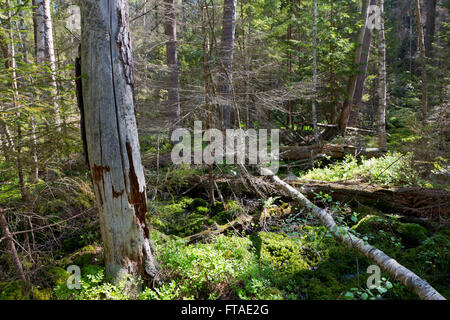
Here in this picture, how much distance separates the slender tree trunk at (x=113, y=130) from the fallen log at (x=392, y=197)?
391 centimetres

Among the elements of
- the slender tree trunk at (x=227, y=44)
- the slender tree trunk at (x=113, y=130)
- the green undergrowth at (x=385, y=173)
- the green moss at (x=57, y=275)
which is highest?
the slender tree trunk at (x=227, y=44)

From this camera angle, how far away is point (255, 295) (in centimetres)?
363

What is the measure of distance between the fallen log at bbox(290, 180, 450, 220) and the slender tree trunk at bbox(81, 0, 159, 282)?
3911mm

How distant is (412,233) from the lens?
495 centimetres

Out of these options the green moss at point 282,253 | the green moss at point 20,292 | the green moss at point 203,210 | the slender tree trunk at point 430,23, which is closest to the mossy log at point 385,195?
the green moss at point 203,210

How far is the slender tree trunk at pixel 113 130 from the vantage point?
Result: 3018 mm

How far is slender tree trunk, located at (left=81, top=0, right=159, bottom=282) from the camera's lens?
3018 millimetres

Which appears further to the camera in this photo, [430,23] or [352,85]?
[430,23]

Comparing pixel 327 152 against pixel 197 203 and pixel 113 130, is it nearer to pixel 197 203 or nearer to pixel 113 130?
pixel 197 203

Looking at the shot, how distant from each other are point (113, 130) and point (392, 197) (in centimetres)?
596

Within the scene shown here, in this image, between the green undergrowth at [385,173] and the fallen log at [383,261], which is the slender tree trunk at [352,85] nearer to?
the green undergrowth at [385,173]

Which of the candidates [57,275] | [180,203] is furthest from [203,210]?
[57,275]

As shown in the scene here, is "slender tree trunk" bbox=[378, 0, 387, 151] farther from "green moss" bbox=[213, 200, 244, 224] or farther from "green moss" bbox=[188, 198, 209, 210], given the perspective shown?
"green moss" bbox=[188, 198, 209, 210]
